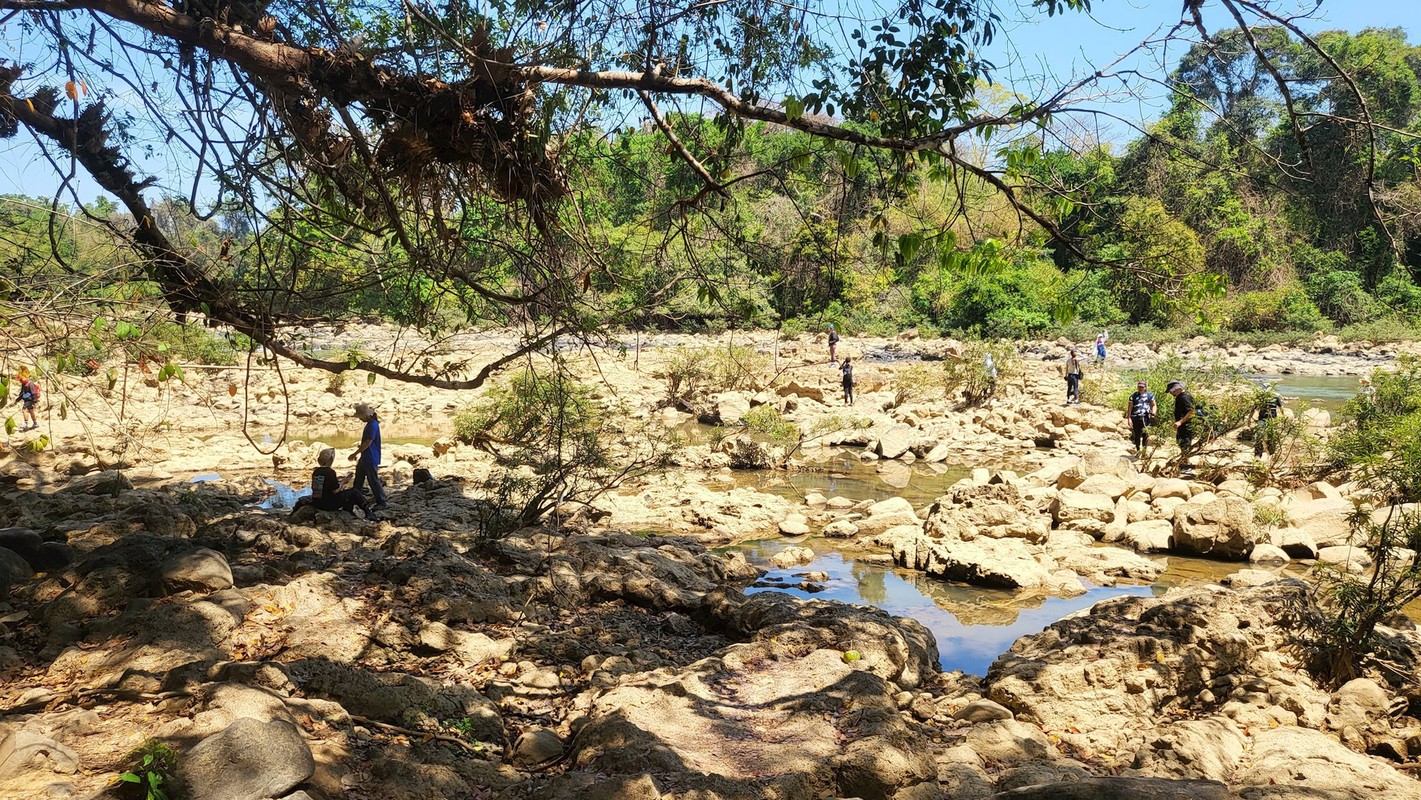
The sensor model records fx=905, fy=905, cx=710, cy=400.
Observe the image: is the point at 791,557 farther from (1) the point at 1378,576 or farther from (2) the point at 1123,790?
(2) the point at 1123,790

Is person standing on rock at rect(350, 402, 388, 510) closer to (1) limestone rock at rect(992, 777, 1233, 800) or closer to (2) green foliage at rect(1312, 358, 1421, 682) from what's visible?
(1) limestone rock at rect(992, 777, 1233, 800)

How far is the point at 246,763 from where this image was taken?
2.88 m

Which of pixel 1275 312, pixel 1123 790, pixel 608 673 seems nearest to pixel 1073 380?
pixel 608 673

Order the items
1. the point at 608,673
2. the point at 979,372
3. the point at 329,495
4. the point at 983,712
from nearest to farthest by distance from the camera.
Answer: the point at 983,712
the point at 608,673
the point at 329,495
the point at 979,372

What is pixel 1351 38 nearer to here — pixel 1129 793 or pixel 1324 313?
pixel 1324 313

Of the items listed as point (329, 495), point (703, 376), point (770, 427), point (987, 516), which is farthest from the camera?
point (703, 376)

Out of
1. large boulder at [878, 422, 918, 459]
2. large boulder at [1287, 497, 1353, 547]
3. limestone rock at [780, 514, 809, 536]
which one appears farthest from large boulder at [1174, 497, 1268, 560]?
large boulder at [878, 422, 918, 459]

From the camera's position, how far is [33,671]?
405cm

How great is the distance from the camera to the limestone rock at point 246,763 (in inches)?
111

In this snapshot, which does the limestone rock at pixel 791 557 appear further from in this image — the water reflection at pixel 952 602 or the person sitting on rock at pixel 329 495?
the person sitting on rock at pixel 329 495

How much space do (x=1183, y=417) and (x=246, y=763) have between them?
1242 centimetres

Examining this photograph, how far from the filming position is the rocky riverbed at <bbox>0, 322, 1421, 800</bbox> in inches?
136

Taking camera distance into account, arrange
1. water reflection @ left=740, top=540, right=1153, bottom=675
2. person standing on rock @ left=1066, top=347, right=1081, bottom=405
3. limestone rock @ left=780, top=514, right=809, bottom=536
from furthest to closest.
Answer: person standing on rock @ left=1066, top=347, right=1081, bottom=405, limestone rock @ left=780, top=514, right=809, bottom=536, water reflection @ left=740, top=540, right=1153, bottom=675

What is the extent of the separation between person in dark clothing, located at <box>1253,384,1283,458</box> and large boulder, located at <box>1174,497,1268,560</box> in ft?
13.2
